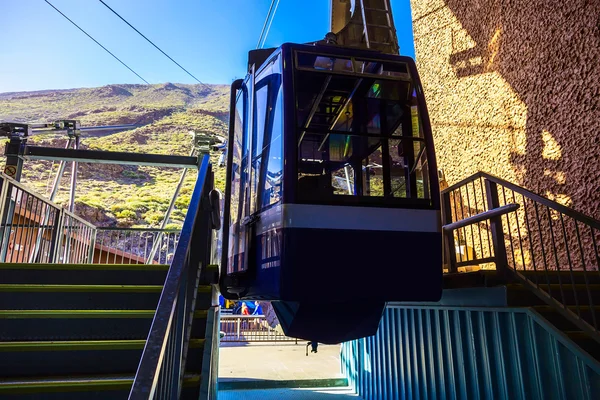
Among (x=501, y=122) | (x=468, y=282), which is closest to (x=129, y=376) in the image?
(x=468, y=282)

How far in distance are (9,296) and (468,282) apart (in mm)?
3483

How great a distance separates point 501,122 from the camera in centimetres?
629

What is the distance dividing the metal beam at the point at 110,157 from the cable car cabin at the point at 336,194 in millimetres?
1775

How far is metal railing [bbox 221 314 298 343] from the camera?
A: 443 inches

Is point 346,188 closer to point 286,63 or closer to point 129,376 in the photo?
point 286,63

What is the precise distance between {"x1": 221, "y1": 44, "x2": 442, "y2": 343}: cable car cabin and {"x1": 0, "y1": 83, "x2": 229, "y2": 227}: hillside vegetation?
38.9 ft

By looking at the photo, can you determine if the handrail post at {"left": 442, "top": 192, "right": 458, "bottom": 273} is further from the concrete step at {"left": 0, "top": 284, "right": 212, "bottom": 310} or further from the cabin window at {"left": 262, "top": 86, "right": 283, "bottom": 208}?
the concrete step at {"left": 0, "top": 284, "right": 212, "bottom": 310}

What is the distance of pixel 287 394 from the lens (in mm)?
6027

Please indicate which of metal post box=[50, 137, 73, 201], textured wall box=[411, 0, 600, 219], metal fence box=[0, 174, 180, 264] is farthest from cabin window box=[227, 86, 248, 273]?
metal post box=[50, 137, 73, 201]

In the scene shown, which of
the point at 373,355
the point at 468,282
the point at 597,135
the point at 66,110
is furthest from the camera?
the point at 66,110

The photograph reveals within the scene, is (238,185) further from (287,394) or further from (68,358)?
(287,394)

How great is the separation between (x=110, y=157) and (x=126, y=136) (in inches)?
1639

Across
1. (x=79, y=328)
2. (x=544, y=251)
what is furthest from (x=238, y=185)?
(x=544, y=251)

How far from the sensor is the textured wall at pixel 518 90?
4.68 metres
